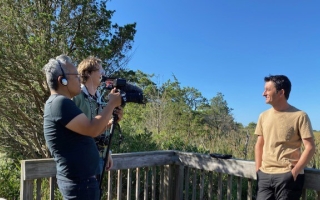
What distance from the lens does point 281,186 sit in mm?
1942

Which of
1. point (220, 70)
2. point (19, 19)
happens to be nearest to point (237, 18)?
point (220, 70)

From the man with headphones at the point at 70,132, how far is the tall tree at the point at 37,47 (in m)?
4.31

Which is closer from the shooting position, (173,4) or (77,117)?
(77,117)

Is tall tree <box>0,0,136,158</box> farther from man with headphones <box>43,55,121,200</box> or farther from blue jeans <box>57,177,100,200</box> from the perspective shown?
blue jeans <box>57,177,100,200</box>

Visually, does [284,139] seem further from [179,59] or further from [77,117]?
[179,59]

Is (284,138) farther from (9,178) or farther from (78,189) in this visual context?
(9,178)

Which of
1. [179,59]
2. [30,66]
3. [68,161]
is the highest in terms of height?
[179,59]

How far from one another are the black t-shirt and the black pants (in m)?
1.18

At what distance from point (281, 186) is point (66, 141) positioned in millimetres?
1364

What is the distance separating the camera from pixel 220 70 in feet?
91.1

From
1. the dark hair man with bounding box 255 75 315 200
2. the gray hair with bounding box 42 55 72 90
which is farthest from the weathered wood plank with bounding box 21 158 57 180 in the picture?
the dark hair man with bounding box 255 75 315 200

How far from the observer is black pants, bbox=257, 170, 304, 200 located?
6.30 ft

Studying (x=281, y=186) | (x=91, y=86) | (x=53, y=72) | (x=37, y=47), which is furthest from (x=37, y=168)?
(x=37, y=47)

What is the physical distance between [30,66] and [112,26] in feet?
6.23
